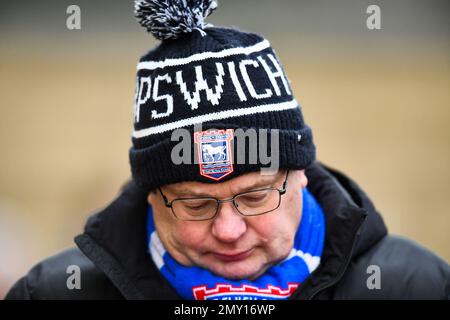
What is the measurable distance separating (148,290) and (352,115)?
638cm

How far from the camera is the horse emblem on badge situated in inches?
101

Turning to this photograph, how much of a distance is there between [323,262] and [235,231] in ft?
1.25

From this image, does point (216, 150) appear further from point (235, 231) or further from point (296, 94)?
point (296, 94)

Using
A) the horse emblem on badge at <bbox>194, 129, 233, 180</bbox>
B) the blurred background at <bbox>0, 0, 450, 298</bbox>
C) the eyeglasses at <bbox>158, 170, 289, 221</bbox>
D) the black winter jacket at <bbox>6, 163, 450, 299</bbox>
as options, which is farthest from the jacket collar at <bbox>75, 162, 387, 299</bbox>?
the blurred background at <bbox>0, 0, 450, 298</bbox>

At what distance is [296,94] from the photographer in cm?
916

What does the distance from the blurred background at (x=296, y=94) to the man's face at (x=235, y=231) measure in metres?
3.79

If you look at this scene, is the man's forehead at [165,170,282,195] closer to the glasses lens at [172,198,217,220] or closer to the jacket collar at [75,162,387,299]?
the glasses lens at [172,198,217,220]

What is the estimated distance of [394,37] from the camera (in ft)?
32.1

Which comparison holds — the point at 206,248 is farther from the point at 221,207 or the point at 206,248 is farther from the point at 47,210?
the point at 47,210

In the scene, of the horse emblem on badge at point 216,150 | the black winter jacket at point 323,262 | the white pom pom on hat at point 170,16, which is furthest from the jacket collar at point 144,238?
the white pom pom on hat at point 170,16

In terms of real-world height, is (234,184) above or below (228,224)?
above

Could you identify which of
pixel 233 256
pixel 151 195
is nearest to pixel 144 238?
pixel 151 195

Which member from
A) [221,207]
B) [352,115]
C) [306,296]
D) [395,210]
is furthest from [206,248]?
[352,115]

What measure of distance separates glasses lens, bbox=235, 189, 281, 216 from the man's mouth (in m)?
0.14
